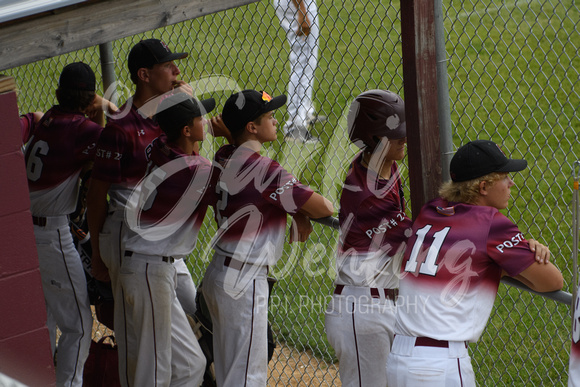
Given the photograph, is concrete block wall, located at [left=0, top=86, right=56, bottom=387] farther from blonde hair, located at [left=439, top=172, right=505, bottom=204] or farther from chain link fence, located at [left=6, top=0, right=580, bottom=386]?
chain link fence, located at [left=6, top=0, right=580, bottom=386]

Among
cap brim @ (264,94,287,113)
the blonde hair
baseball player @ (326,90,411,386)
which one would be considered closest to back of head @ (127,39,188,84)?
cap brim @ (264,94,287,113)

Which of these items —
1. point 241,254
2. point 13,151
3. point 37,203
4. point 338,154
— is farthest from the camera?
point 338,154

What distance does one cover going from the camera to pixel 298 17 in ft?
28.2

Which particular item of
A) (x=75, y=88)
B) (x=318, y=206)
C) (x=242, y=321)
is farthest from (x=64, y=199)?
(x=318, y=206)

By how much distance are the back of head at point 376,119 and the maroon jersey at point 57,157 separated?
66.0 inches

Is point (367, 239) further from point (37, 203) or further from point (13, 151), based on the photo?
point (37, 203)

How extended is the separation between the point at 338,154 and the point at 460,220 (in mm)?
4348

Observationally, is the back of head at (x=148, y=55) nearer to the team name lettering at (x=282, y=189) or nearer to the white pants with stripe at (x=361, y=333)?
the team name lettering at (x=282, y=189)

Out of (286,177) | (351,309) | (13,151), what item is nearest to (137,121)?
(286,177)

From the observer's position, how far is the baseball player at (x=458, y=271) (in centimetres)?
304

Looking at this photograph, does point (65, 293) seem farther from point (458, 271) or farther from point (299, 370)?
point (458, 271)

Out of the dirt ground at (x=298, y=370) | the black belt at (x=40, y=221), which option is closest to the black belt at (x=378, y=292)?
the dirt ground at (x=298, y=370)

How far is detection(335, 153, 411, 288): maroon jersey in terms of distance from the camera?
3598mm

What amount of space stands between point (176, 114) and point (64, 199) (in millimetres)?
1078
